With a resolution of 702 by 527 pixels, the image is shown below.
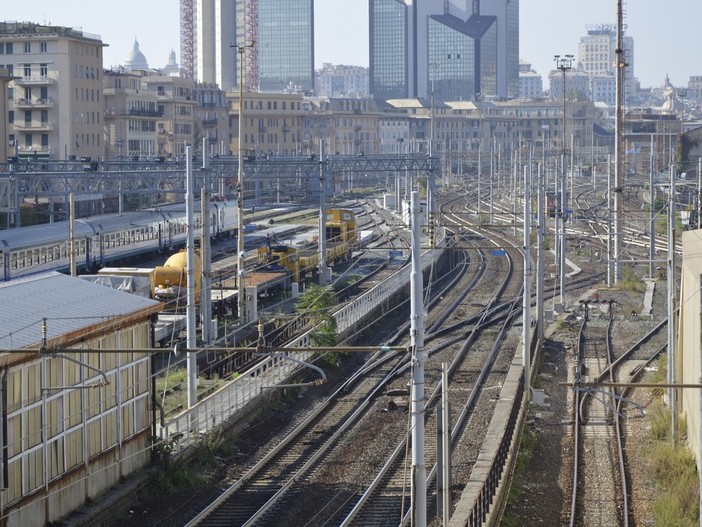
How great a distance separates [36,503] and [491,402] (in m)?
8.87

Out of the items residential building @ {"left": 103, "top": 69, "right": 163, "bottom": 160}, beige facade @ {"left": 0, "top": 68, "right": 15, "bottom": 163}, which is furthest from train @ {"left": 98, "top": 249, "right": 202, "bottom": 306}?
residential building @ {"left": 103, "top": 69, "right": 163, "bottom": 160}

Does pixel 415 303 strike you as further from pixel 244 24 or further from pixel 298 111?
pixel 244 24

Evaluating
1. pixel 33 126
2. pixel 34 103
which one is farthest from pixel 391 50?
pixel 34 103

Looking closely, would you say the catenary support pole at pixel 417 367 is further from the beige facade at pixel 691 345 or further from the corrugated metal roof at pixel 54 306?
the beige facade at pixel 691 345

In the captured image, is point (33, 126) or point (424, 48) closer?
point (33, 126)

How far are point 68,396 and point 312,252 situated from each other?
78.9ft

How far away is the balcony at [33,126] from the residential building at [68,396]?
158 ft

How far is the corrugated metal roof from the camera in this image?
42.4 ft

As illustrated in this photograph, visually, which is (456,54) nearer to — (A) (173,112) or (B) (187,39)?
(B) (187,39)

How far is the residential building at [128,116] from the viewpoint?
7388 centimetres

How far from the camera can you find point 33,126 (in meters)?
63.0

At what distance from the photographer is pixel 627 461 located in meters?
16.6

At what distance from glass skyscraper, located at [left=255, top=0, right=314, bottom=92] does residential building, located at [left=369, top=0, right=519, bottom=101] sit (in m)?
16.8

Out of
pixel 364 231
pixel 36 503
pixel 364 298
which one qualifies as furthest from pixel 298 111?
pixel 36 503
